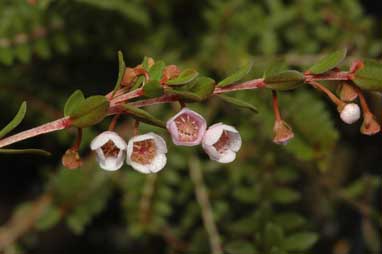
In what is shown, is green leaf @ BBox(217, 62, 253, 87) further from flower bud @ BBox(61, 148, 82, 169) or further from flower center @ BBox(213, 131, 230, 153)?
flower bud @ BBox(61, 148, 82, 169)

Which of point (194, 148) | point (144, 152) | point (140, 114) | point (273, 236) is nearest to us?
point (140, 114)

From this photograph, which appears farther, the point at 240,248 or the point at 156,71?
the point at 240,248

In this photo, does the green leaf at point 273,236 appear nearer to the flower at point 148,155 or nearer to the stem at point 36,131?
the flower at point 148,155

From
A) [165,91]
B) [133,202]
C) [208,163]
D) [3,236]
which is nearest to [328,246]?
[208,163]

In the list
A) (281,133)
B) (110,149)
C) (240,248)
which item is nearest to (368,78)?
(281,133)

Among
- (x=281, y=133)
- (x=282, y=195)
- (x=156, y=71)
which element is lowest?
(x=282, y=195)

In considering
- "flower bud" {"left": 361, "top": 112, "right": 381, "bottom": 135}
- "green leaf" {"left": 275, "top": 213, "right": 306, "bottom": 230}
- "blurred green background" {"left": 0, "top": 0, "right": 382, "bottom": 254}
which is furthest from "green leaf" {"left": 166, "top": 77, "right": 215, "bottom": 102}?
"green leaf" {"left": 275, "top": 213, "right": 306, "bottom": 230}

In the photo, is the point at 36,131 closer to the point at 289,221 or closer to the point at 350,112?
the point at 350,112

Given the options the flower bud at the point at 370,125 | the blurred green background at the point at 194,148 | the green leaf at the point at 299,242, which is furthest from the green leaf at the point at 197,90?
the green leaf at the point at 299,242
